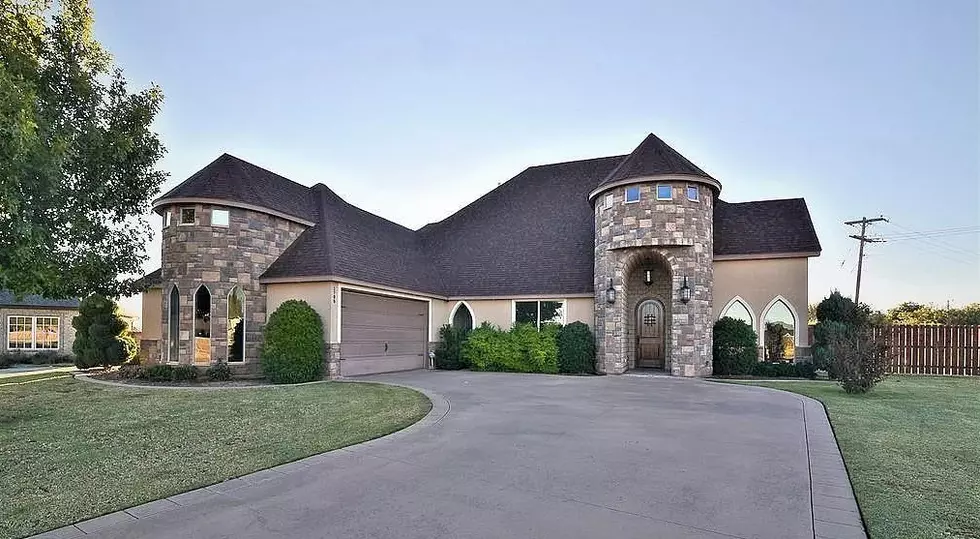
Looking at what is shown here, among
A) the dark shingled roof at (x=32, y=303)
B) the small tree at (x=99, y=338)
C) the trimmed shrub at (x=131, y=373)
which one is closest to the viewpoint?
the trimmed shrub at (x=131, y=373)

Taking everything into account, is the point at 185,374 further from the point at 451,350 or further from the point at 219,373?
the point at 451,350

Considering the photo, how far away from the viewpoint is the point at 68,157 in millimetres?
9656

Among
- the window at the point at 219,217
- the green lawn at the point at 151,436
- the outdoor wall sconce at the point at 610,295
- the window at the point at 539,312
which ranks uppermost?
the window at the point at 219,217

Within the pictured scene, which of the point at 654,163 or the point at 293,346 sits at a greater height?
the point at 654,163

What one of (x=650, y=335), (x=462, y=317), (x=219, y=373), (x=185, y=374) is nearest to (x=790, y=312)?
(x=650, y=335)

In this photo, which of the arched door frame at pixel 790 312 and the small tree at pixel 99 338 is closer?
the arched door frame at pixel 790 312

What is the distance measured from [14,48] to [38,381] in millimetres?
9654

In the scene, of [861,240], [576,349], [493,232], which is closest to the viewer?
[576,349]

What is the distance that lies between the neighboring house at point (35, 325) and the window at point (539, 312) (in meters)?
19.4

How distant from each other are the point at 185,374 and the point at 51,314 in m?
14.6

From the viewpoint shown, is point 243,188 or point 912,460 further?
point 243,188

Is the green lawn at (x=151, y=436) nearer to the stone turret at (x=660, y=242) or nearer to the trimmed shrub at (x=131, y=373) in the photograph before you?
the trimmed shrub at (x=131, y=373)

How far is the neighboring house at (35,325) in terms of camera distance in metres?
23.0

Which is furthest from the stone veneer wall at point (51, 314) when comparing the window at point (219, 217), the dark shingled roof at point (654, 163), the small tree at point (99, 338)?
the dark shingled roof at point (654, 163)
